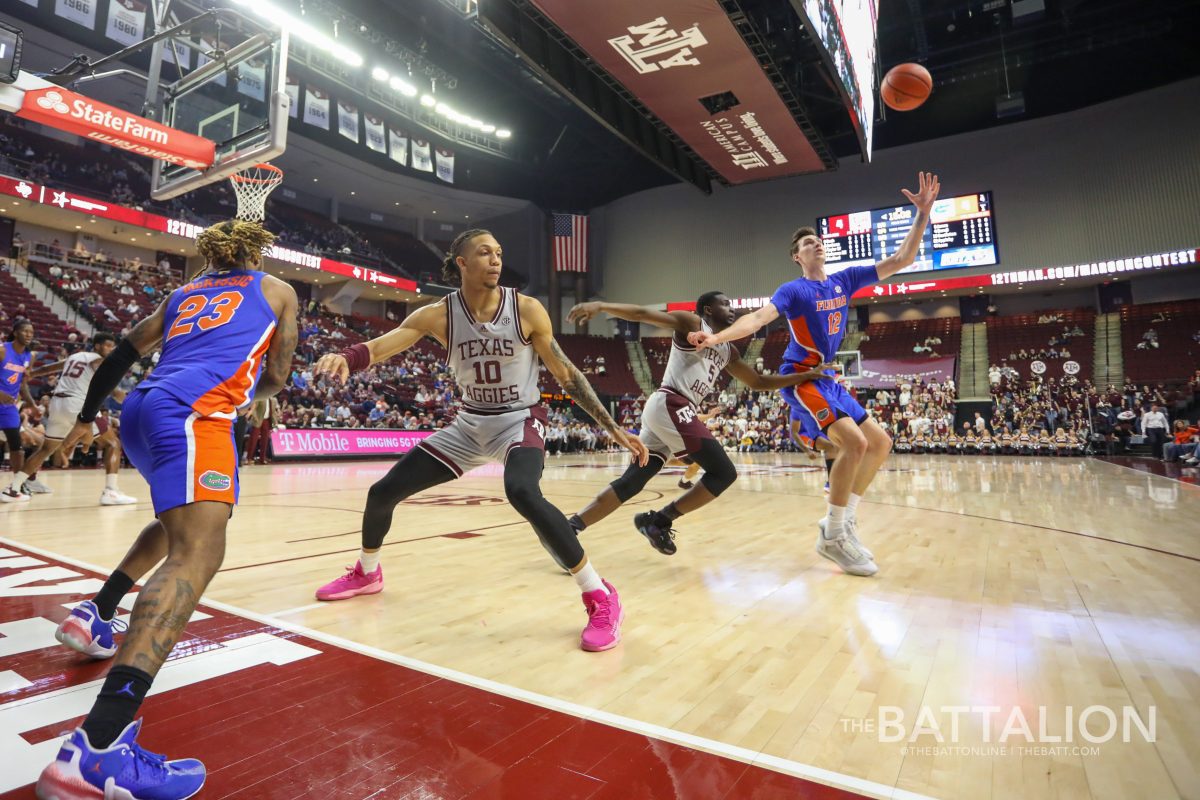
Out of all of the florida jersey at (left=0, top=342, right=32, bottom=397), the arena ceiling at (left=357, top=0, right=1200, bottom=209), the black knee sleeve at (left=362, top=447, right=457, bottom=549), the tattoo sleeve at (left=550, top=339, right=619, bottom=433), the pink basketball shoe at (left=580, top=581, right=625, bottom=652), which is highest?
the arena ceiling at (left=357, top=0, right=1200, bottom=209)

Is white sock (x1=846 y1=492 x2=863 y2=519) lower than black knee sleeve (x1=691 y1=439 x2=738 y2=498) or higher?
lower

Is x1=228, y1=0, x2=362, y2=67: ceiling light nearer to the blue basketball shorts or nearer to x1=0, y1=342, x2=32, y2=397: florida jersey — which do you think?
x1=0, y1=342, x2=32, y2=397: florida jersey

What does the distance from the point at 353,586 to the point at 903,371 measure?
2573 cm

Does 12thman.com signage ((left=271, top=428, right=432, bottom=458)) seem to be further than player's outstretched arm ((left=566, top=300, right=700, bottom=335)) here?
Yes

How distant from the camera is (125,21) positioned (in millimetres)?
18281

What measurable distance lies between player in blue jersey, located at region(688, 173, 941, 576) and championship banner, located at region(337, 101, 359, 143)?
24.0 meters

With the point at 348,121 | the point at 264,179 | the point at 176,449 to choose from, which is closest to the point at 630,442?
the point at 176,449

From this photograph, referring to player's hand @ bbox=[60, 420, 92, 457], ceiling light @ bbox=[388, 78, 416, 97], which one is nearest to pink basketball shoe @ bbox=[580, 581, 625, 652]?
player's hand @ bbox=[60, 420, 92, 457]

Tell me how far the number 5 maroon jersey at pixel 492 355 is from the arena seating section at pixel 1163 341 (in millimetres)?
25277

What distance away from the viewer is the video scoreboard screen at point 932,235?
23.5 meters

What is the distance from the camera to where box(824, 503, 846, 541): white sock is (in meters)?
3.66

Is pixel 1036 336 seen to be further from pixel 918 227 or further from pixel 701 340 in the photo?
pixel 701 340

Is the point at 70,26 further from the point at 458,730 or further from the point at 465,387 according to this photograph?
the point at 458,730

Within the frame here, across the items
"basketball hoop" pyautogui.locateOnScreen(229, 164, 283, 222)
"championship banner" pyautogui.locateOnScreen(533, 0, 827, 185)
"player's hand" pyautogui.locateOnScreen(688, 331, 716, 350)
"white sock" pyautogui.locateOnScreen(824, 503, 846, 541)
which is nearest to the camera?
"player's hand" pyautogui.locateOnScreen(688, 331, 716, 350)
